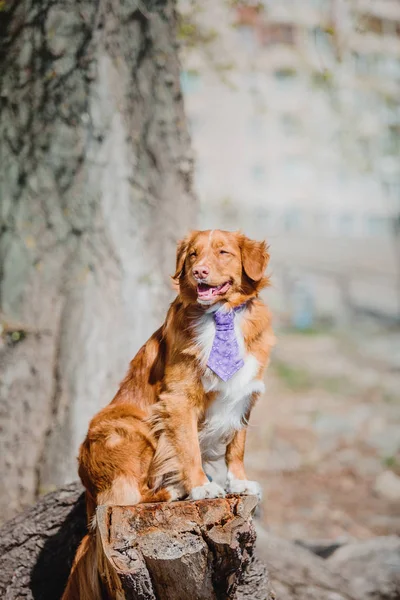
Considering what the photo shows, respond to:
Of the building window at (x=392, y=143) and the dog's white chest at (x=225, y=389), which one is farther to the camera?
the building window at (x=392, y=143)

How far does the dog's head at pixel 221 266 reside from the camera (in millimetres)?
3033

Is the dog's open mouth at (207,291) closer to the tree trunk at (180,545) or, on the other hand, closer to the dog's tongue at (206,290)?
the dog's tongue at (206,290)

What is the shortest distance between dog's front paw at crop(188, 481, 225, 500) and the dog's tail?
54 centimetres

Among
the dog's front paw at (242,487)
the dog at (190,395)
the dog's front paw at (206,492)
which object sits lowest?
the dog's front paw at (242,487)

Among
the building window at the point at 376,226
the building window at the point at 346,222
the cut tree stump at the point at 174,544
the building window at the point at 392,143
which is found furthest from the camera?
the building window at the point at 376,226

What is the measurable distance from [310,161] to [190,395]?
3926 cm

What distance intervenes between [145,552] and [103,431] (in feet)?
2.00

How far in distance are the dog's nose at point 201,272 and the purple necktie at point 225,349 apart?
10.7 inches

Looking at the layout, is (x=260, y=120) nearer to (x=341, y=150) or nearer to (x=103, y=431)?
(x=341, y=150)

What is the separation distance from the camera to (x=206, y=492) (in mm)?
3070

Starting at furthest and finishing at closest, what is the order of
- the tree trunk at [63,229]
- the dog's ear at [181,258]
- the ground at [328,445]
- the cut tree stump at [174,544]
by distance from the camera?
the ground at [328,445] < the tree trunk at [63,229] < the dog's ear at [181,258] < the cut tree stump at [174,544]

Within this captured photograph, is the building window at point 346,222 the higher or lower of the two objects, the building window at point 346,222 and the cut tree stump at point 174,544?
the higher

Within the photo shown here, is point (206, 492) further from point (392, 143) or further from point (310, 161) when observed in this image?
point (310, 161)

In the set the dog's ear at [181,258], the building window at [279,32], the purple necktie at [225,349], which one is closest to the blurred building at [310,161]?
the building window at [279,32]
